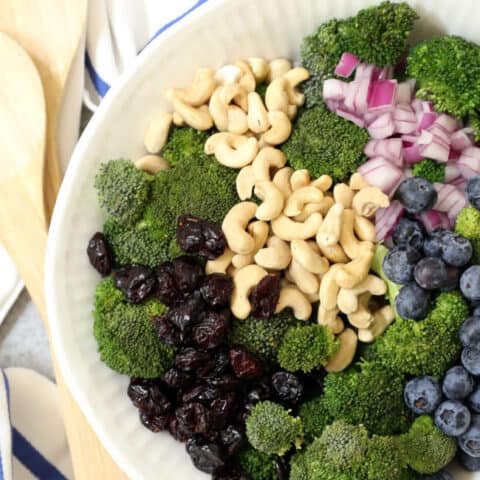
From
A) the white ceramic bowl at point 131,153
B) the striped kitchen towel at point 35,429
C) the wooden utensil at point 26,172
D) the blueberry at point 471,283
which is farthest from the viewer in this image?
the striped kitchen towel at point 35,429


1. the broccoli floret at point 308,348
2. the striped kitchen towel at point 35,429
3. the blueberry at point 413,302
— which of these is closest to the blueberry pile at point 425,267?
the blueberry at point 413,302

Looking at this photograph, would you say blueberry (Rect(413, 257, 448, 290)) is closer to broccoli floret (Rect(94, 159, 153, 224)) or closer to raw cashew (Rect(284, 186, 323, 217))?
raw cashew (Rect(284, 186, 323, 217))

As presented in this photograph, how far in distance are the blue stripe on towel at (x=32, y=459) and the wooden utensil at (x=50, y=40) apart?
1.38ft

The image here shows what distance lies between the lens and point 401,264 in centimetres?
102

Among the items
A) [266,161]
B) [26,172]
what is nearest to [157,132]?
[266,161]

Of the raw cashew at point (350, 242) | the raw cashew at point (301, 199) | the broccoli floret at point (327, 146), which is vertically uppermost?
the broccoli floret at point (327, 146)

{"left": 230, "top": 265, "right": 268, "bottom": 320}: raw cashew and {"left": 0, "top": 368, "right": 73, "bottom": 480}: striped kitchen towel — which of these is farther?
{"left": 0, "top": 368, "right": 73, "bottom": 480}: striped kitchen towel

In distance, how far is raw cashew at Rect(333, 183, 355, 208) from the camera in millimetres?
1071

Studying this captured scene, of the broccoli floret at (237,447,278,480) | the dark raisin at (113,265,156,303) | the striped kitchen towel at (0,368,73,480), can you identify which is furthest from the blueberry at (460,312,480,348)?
the striped kitchen towel at (0,368,73,480)

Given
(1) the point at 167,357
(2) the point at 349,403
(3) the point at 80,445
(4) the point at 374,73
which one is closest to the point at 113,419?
(1) the point at 167,357

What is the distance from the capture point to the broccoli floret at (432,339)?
3.37ft

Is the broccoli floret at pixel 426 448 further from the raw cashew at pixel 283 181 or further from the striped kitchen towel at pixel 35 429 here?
the striped kitchen towel at pixel 35 429

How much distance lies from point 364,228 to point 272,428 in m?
0.29

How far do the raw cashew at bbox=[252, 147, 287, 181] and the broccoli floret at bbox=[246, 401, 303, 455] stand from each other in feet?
1.02
